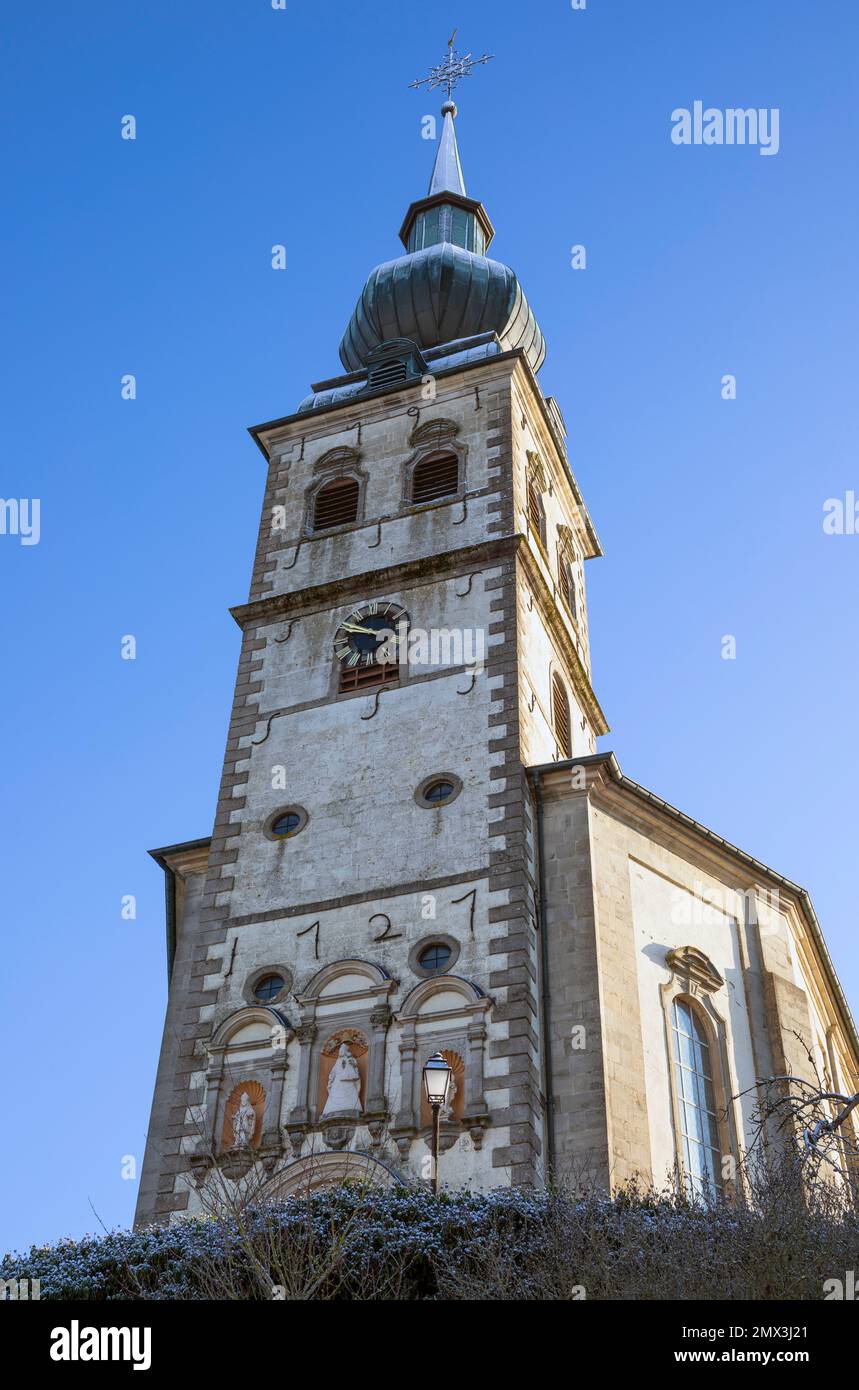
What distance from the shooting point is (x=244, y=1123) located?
23625mm

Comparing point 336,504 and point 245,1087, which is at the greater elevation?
point 336,504

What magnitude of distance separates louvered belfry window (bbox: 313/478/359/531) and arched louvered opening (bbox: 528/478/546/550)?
12.6 feet

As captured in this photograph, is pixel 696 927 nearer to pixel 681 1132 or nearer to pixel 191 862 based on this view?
pixel 681 1132

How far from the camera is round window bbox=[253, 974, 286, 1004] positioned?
25172mm

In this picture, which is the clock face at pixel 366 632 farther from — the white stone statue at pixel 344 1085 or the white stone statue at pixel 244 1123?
the white stone statue at pixel 244 1123

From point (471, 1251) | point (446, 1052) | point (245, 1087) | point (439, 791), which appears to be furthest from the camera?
point (439, 791)

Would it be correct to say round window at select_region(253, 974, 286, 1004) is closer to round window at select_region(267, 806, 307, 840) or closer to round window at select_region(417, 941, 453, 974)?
round window at select_region(417, 941, 453, 974)

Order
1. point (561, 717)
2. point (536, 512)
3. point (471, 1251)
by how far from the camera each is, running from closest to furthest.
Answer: point (471, 1251)
point (561, 717)
point (536, 512)

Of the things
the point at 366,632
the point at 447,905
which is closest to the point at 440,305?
the point at 366,632

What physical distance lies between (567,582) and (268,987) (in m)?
15.2

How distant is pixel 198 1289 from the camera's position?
677 inches

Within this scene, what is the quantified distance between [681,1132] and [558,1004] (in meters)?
2.69

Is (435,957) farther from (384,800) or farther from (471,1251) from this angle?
(471,1251)
